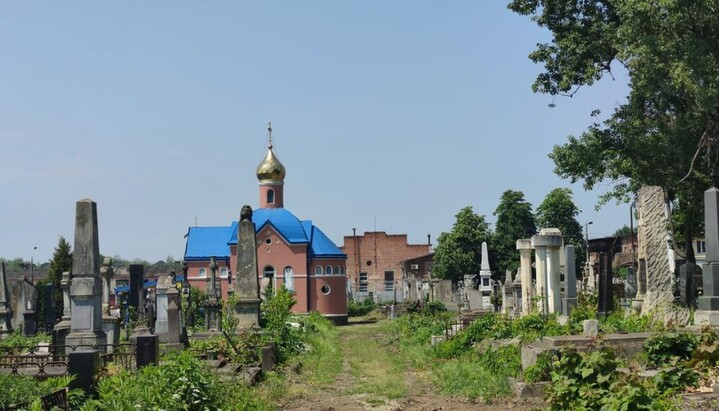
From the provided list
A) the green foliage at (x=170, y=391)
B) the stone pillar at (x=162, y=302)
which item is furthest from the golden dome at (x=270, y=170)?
the green foliage at (x=170, y=391)

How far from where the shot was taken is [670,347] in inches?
496

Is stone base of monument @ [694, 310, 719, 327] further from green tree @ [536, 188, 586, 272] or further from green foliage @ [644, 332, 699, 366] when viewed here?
green tree @ [536, 188, 586, 272]

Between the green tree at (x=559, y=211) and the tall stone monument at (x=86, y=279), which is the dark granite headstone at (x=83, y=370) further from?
the green tree at (x=559, y=211)

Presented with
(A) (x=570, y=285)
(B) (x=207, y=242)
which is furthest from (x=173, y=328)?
(B) (x=207, y=242)

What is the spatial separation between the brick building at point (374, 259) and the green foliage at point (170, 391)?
76500 mm

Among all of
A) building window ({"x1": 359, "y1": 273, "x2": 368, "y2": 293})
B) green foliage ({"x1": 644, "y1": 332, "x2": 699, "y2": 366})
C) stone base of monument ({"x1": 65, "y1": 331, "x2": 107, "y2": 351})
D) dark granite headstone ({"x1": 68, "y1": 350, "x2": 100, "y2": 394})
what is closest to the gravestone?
green foliage ({"x1": 644, "y1": 332, "x2": 699, "y2": 366})

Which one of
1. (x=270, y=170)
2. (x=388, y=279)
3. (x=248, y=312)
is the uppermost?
(x=270, y=170)

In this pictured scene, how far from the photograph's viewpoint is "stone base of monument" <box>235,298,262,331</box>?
21.3m

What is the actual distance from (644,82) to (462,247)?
5020cm

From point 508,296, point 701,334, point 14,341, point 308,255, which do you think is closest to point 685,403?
point 701,334

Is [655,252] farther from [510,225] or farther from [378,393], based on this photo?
[510,225]

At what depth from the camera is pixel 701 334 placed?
1248cm

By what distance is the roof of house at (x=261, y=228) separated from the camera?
60.0 meters

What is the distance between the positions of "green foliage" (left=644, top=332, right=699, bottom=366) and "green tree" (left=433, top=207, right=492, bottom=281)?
60858 mm
